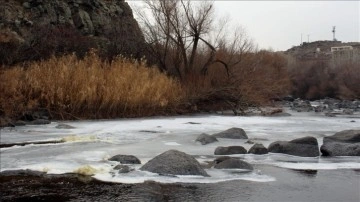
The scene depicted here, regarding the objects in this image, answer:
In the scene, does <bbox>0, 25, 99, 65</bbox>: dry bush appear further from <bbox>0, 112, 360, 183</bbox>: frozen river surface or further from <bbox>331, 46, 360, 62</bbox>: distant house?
<bbox>331, 46, 360, 62</bbox>: distant house

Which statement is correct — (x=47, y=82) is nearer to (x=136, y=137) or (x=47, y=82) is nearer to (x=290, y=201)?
(x=136, y=137)

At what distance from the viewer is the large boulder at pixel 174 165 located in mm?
5832

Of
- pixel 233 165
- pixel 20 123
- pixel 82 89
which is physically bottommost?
pixel 233 165

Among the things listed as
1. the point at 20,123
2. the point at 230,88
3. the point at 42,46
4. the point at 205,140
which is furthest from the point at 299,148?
the point at 42,46

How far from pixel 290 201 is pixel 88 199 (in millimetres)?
2200

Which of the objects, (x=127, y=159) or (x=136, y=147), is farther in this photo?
(x=136, y=147)

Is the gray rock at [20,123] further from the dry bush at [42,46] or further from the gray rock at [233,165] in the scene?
the gray rock at [233,165]

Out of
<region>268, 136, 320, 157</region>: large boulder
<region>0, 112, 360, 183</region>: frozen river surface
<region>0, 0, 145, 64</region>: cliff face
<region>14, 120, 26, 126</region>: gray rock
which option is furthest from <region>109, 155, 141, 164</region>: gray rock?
<region>0, 0, 145, 64</region>: cliff face

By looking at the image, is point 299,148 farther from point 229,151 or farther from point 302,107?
point 302,107

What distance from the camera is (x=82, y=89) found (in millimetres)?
12648

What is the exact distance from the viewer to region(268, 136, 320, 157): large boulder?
735 centimetres

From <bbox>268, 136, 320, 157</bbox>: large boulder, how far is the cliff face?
1192 cm

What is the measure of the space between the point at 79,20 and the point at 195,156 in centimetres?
2217

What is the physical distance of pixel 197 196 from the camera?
4863mm
